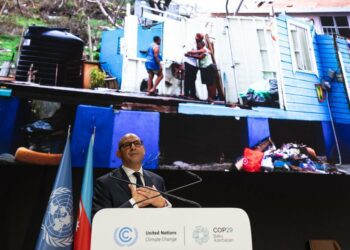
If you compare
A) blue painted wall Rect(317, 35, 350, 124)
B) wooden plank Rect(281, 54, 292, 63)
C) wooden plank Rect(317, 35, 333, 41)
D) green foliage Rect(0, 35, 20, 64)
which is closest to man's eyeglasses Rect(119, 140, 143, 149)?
green foliage Rect(0, 35, 20, 64)

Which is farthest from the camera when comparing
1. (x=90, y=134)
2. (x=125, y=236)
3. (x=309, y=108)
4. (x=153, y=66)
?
(x=309, y=108)

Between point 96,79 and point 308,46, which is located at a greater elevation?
point 308,46

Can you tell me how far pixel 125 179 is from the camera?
1.81 meters

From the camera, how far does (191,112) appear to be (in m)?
2.16

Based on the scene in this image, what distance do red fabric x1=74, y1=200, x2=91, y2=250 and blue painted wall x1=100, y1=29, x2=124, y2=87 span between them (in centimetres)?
81

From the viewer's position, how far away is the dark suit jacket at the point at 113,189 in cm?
170

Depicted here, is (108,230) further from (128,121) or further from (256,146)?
(256,146)

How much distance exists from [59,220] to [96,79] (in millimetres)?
835

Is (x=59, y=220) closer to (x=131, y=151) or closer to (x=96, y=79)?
(x=131, y=151)

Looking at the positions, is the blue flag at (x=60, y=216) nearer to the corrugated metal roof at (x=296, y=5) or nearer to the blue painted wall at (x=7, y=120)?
the blue painted wall at (x=7, y=120)

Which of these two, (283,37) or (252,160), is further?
(283,37)

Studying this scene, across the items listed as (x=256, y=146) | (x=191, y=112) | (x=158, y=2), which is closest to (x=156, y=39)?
(x=158, y=2)

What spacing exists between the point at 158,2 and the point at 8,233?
67.9 inches

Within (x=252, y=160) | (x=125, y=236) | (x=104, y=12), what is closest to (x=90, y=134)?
(x=104, y=12)
